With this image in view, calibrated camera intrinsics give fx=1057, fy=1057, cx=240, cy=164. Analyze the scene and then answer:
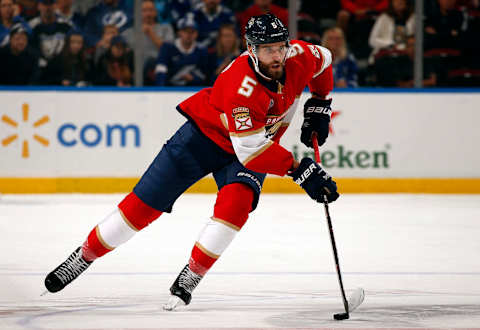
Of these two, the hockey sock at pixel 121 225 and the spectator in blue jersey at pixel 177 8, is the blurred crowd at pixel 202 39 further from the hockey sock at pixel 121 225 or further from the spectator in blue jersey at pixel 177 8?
the hockey sock at pixel 121 225

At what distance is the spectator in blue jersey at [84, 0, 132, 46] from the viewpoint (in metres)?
9.59

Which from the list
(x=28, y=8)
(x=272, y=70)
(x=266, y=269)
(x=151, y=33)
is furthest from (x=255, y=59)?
(x=28, y=8)

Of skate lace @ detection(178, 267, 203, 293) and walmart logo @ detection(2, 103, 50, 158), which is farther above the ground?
skate lace @ detection(178, 267, 203, 293)

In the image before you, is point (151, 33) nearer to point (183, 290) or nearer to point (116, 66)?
point (116, 66)

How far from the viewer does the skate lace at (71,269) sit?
178 inches

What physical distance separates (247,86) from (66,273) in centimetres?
117

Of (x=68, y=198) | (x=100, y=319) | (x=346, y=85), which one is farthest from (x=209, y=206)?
(x=100, y=319)

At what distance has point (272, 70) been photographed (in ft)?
13.4

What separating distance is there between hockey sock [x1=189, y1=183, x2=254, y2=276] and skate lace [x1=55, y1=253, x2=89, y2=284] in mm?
563

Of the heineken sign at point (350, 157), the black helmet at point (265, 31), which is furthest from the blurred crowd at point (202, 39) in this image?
the black helmet at point (265, 31)

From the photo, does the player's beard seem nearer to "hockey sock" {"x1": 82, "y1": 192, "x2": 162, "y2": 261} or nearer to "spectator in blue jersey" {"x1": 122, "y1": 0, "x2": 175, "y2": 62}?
"hockey sock" {"x1": 82, "y1": 192, "x2": 162, "y2": 261}

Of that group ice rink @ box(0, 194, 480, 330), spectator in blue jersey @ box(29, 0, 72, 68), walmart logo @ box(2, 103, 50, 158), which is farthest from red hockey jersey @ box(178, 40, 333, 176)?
spectator in blue jersey @ box(29, 0, 72, 68)

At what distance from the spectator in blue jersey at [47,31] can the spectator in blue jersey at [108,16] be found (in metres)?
0.22

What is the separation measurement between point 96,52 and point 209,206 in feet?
7.06
